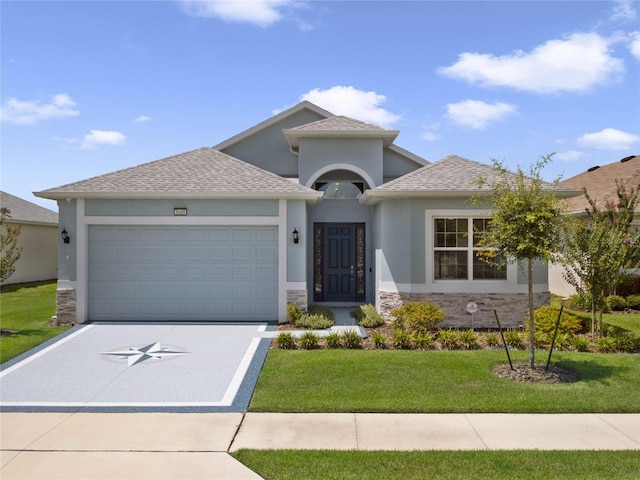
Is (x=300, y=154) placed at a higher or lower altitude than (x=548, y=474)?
higher

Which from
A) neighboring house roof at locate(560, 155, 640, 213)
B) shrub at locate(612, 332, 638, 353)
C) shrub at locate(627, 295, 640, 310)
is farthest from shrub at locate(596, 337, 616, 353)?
neighboring house roof at locate(560, 155, 640, 213)

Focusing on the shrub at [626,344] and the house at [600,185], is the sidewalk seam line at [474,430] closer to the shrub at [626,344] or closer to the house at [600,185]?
the shrub at [626,344]

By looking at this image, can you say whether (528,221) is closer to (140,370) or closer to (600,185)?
(140,370)

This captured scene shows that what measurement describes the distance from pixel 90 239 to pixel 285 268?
5.36m

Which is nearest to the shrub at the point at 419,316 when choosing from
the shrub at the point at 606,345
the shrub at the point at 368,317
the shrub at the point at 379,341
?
the shrub at the point at 368,317

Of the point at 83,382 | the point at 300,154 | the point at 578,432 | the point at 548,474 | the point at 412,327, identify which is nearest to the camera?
the point at 548,474

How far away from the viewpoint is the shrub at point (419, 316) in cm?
1124

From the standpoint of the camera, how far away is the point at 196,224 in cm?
1309

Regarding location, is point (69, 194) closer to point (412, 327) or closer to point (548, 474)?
point (412, 327)

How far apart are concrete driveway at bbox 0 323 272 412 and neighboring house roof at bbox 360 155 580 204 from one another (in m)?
4.77

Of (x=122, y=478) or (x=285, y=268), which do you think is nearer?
(x=122, y=478)

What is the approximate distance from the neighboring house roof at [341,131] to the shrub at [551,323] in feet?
22.3

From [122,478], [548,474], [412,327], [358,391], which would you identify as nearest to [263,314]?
[412,327]

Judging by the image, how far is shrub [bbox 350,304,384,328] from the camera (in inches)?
487
